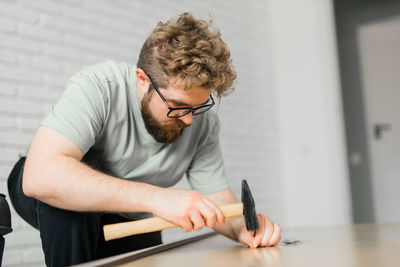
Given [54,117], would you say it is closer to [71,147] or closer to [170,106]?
[71,147]

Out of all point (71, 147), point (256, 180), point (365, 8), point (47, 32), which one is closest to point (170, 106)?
point (71, 147)

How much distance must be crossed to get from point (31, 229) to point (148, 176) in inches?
32.6

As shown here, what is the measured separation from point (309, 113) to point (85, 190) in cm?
286

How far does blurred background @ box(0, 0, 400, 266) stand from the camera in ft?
10.3

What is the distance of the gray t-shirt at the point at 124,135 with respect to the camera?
1123 millimetres

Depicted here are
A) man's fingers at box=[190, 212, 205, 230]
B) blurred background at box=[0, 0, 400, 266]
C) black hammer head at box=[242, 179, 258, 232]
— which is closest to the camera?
man's fingers at box=[190, 212, 205, 230]

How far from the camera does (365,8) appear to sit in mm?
3934

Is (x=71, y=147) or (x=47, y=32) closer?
(x=71, y=147)

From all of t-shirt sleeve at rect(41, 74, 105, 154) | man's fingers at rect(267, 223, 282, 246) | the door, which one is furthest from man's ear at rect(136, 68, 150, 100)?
the door

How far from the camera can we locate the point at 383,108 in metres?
3.76

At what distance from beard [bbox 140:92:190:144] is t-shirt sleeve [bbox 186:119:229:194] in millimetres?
196

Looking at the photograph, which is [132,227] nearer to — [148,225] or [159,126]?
[148,225]

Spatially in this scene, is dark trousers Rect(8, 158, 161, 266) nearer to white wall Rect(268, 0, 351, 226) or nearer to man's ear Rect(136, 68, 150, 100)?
man's ear Rect(136, 68, 150, 100)

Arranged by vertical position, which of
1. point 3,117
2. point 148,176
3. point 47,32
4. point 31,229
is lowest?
point 31,229
